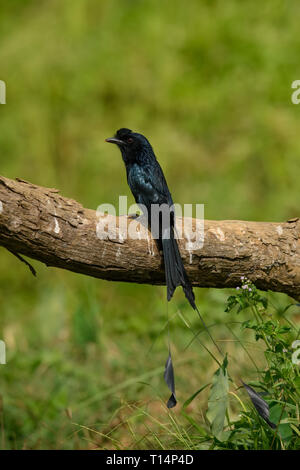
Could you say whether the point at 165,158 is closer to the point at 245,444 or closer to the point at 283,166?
the point at 283,166

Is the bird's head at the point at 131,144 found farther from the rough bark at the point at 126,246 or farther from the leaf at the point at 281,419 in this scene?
the leaf at the point at 281,419

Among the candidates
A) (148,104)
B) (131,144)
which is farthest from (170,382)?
(148,104)

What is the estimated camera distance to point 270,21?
6.52 meters

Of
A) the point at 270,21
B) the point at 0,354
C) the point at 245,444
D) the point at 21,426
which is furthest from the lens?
the point at 270,21

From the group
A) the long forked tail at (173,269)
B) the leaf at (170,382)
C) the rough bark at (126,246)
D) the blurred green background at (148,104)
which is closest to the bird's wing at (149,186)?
the rough bark at (126,246)

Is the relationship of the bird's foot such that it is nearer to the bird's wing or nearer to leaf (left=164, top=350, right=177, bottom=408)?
the bird's wing

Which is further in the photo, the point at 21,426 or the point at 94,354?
the point at 94,354

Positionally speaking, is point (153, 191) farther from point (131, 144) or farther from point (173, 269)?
point (173, 269)

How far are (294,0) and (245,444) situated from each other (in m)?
5.47

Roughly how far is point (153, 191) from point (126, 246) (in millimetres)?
487

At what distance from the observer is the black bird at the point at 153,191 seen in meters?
2.65

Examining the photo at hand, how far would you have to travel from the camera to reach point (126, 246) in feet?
8.84

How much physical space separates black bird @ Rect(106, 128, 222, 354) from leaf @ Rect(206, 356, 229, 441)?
0.24 m
